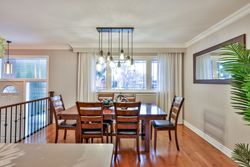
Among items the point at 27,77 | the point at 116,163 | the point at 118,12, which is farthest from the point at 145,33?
the point at 27,77

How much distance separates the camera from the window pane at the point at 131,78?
20.0ft

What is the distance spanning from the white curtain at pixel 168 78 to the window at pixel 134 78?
0.81 feet

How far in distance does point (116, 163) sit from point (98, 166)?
2343 millimetres

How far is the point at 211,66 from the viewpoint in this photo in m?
4.15

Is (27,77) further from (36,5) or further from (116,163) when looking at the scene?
(116,163)

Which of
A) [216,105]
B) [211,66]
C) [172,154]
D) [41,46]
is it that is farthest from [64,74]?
[216,105]

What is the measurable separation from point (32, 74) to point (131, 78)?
3.08 m

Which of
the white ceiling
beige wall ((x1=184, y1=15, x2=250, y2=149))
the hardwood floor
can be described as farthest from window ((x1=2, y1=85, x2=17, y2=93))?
beige wall ((x1=184, y1=15, x2=250, y2=149))

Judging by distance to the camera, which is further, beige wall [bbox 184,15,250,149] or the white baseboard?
the white baseboard

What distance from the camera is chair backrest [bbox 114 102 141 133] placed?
313 centimetres

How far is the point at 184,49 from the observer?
19.1 feet

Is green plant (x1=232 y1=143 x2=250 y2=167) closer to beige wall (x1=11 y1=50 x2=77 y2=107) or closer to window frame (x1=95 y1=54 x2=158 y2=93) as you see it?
Answer: window frame (x1=95 y1=54 x2=158 y2=93)

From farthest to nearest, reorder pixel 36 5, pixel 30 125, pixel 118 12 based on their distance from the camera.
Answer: pixel 30 125 < pixel 118 12 < pixel 36 5

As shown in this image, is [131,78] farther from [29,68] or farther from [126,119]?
[29,68]
